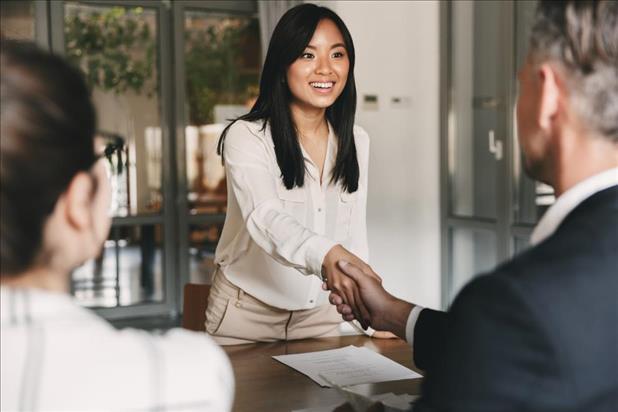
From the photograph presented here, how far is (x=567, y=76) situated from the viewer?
0.91 m

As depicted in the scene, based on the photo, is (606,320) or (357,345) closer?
(606,320)

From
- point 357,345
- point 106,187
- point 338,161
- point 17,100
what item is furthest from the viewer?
point 338,161

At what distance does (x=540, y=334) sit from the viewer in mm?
718

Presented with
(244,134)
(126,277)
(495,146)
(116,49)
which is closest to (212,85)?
(116,49)

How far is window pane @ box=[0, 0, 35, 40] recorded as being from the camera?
17.8 feet

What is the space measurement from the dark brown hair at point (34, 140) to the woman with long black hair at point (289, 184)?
1165mm

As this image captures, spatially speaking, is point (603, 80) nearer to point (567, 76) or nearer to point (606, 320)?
point (567, 76)

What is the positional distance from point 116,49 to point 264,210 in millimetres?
4269

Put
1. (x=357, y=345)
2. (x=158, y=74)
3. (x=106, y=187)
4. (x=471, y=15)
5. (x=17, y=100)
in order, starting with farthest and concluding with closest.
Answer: (x=158, y=74) → (x=471, y=15) → (x=357, y=345) → (x=106, y=187) → (x=17, y=100)

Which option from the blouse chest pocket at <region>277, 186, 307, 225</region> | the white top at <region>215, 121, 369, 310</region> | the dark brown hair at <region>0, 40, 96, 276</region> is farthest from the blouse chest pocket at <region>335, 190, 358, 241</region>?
the dark brown hair at <region>0, 40, 96, 276</region>

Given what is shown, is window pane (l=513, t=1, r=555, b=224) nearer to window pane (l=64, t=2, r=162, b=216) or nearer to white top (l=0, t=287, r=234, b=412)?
window pane (l=64, t=2, r=162, b=216)

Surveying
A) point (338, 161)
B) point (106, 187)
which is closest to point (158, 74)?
point (338, 161)

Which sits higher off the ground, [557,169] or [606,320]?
[557,169]

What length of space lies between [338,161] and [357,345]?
0.59m
